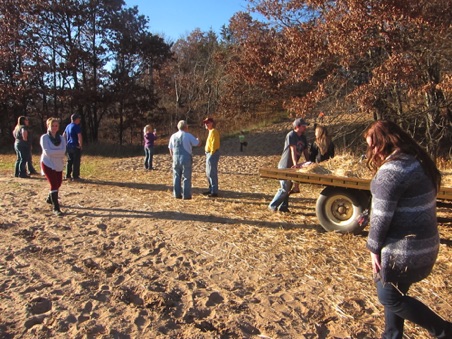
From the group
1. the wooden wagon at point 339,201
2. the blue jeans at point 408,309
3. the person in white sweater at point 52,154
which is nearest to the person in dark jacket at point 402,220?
the blue jeans at point 408,309

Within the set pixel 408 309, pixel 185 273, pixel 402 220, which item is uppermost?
pixel 402 220

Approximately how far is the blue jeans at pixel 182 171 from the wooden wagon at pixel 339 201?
2.60m

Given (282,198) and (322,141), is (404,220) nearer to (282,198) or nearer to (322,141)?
(322,141)

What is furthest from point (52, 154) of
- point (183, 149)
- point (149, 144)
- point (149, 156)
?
point (149, 156)

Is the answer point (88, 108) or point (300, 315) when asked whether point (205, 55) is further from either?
point (300, 315)

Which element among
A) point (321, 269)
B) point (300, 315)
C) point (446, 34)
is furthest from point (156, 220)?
point (446, 34)

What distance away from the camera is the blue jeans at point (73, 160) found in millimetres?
10281

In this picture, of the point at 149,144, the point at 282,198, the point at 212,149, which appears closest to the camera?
the point at 282,198

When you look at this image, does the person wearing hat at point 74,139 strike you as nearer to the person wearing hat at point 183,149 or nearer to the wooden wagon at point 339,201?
the person wearing hat at point 183,149

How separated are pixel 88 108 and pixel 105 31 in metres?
4.59

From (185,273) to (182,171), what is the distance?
3.99 m

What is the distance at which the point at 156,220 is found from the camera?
683cm

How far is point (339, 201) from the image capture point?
6020mm

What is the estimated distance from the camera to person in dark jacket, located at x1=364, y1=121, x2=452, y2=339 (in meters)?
2.53
